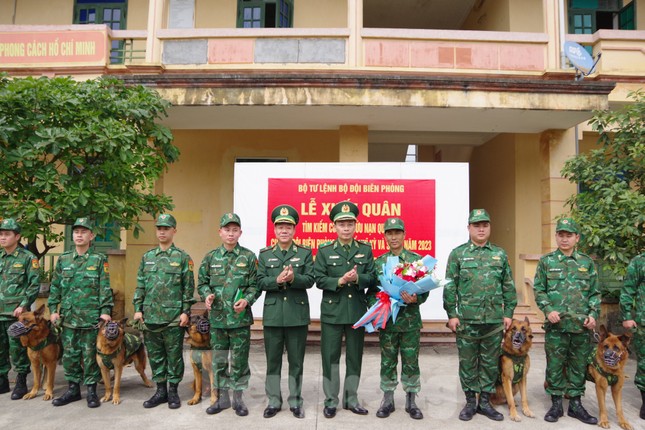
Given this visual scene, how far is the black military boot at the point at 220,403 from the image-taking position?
13.2 feet

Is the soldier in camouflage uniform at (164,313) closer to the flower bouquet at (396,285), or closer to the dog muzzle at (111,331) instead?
the dog muzzle at (111,331)

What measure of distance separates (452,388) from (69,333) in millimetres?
3924

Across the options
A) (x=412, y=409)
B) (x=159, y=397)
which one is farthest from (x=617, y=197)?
(x=159, y=397)

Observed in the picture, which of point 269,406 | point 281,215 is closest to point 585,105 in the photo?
point 281,215

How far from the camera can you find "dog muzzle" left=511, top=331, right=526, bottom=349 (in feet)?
12.7

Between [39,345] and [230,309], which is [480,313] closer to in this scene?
[230,309]

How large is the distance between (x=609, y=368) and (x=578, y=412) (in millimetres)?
482

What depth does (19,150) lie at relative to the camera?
15.7ft

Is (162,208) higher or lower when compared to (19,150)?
lower

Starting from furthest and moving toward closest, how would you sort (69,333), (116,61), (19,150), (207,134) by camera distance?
(207,134) < (116,61) < (19,150) < (69,333)

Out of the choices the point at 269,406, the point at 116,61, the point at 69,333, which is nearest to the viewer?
the point at 269,406

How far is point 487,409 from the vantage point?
3953mm

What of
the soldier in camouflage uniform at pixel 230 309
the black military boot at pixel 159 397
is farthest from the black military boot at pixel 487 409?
the black military boot at pixel 159 397

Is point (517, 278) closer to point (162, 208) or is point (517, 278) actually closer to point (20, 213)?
point (162, 208)
